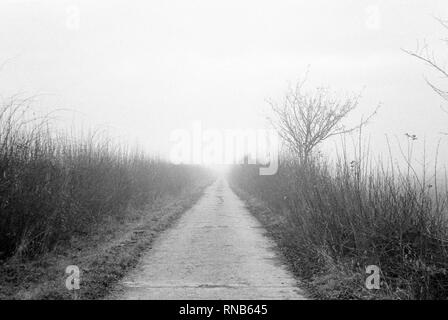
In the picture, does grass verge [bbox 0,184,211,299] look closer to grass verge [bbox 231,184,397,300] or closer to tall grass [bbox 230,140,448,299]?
grass verge [bbox 231,184,397,300]

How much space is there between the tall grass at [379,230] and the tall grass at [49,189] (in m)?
4.92

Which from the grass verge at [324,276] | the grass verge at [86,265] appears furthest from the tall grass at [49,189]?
the grass verge at [324,276]

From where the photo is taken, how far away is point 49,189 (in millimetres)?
8500

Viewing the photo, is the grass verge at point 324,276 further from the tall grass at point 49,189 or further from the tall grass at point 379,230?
the tall grass at point 49,189

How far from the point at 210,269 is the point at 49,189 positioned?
3456 millimetres

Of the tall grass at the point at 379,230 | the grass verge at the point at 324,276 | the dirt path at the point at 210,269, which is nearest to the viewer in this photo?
the tall grass at the point at 379,230

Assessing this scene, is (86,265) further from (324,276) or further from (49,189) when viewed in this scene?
(324,276)

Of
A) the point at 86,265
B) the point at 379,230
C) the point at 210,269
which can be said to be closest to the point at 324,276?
the point at 379,230

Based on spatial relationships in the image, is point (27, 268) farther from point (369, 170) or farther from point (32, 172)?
point (369, 170)

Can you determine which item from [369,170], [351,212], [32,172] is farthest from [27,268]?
[369,170]

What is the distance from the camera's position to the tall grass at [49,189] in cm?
747

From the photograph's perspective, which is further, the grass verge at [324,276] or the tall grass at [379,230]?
the grass verge at [324,276]

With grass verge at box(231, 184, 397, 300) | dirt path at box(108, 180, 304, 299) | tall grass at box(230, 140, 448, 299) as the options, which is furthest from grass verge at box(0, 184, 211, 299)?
tall grass at box(230, 140, 448, 299)
